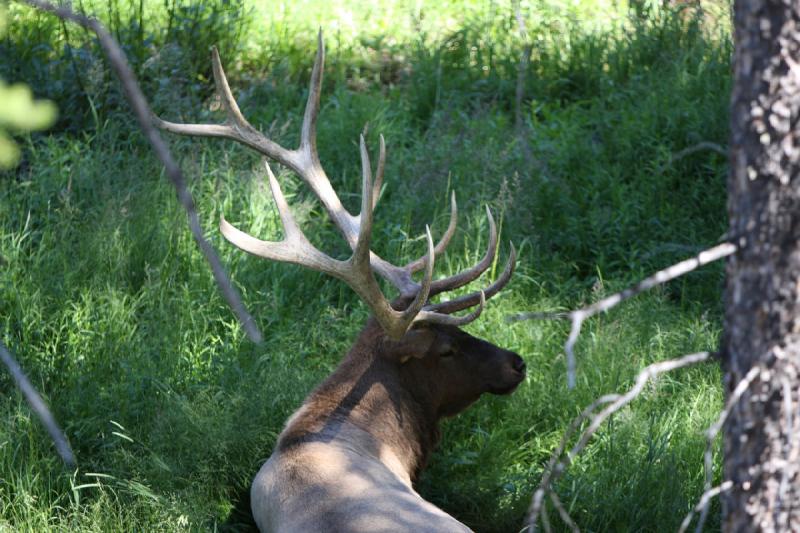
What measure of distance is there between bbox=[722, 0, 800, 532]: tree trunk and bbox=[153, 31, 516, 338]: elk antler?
1882mm

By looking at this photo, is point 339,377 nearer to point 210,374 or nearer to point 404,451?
point 404,451

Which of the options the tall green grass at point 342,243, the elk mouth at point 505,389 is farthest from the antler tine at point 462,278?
the tall green grass at point 342,243

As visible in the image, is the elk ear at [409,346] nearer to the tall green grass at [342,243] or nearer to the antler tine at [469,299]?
the antler tine at [469,299]

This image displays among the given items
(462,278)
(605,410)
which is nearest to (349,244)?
(462,278)

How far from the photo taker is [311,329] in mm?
5988

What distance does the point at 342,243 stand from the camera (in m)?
6.65

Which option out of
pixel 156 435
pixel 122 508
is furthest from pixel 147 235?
pixel 122 508

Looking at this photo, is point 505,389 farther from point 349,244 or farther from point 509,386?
point 349,244

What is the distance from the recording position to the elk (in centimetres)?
450

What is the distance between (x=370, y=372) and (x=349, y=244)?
59 centimetres

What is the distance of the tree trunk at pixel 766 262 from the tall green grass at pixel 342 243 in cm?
206

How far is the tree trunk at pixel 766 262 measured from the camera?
263cm

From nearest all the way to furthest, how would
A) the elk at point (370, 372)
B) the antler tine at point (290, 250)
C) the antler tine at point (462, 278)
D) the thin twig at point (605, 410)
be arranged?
the thin twig at point (605, 410)
the elk at point (370, 372)
the antler tine at point (290, 250)
the antler tine at point (462, 278)

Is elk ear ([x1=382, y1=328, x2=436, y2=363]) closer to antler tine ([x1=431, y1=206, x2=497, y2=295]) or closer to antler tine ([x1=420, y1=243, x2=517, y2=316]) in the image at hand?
antler tine ([x1=420, y1=243, x2=517, y2=316])
